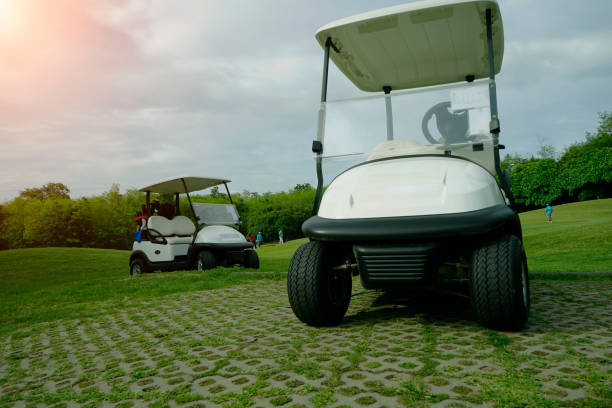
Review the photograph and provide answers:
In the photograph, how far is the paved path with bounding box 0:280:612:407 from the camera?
6.90 ft

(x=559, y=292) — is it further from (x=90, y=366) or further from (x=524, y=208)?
(x=524, y=208)

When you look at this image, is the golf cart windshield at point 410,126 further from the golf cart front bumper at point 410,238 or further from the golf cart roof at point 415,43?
the golf cart front bumper at point 410,238

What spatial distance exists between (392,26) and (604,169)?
4580 cm

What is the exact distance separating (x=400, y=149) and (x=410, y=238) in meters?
1.11

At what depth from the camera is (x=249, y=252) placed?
10391mm

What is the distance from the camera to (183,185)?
1030 cm

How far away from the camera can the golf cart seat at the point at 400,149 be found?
12.1 feet

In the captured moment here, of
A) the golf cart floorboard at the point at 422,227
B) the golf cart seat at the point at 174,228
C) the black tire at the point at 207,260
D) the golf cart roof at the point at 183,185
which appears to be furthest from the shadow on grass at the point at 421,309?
the golf cart seat at the point at 174,228

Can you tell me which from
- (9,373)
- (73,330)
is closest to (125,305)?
(73,330)

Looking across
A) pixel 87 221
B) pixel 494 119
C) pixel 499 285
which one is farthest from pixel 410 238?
pixel 87 221

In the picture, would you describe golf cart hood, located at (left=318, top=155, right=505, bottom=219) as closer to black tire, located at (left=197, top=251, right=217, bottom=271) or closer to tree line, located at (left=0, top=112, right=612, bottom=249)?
black tire, located at (left=197, top=251, right=217, bottom=271)

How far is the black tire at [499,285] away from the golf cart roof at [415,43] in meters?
1.98

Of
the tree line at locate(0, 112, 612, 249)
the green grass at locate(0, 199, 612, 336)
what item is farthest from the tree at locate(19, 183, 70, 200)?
the green grass at locate(0, 199, 612, 336)

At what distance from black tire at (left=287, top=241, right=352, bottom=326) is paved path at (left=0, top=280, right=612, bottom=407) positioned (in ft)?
0.45
